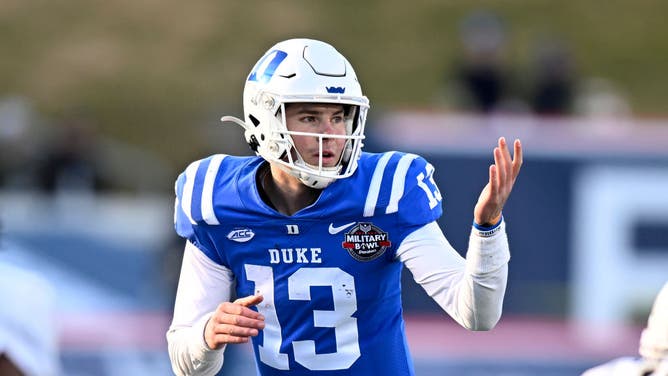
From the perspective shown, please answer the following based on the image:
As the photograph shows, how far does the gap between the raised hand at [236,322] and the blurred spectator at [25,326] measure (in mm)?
645

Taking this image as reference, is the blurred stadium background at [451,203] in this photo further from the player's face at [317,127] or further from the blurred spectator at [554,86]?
the player's face at [317,127]

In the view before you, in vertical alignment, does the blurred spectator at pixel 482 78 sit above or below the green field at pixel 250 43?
above

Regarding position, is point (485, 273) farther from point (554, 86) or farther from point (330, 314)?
point (554, 86)

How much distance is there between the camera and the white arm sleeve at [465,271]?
4.05 m

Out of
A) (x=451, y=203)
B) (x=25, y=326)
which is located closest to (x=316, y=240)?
(x=25, y=326)

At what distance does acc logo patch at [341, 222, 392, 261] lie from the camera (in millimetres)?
Result: 4309

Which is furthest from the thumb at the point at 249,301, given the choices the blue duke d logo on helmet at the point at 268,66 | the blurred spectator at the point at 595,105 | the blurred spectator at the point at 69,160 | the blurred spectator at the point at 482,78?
the blurred spectator at the point at 69,160

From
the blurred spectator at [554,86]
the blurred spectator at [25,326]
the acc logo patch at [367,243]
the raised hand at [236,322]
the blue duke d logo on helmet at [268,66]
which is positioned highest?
the blue duke d logo on helmet at [268,66]

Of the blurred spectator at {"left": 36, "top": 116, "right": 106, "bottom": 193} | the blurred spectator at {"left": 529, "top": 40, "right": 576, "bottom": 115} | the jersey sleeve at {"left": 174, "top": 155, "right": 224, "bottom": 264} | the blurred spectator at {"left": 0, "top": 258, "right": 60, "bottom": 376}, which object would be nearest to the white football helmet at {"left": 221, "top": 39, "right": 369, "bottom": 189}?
the jersey sleeve at {"left": 174, "top": 155, "right": 224, "bottom": 264}

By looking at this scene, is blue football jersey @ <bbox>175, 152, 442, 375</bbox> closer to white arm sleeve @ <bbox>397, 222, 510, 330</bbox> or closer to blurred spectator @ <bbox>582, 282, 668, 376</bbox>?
white arm sleeve @ <bbox>397, 222, 510, 330</bbox>

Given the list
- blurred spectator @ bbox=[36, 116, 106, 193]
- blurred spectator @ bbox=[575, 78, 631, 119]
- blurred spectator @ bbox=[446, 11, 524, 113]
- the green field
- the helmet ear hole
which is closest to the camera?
the helmet ear hole

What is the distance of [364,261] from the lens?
4316 mm

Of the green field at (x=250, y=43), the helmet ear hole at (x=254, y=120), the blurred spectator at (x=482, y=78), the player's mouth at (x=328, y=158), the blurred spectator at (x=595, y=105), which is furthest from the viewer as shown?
the green field at (x=250, y=43)

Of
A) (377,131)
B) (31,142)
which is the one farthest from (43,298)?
(31,142)
